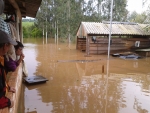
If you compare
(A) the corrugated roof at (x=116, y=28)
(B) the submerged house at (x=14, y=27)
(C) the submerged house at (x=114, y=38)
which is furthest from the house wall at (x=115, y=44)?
(B) the submerged house at (x=14, y=27)

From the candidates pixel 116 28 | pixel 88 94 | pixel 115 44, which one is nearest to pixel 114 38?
pixel 115 44

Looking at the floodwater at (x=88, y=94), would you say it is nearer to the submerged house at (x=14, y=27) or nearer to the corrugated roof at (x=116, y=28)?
the submerged house at (x=14, y=27)

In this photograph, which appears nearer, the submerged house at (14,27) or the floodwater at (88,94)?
the submerged house at (14,27)

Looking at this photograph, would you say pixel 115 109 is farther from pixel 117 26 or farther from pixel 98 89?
pixel 117 26

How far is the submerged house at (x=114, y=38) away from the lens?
14.8 meters

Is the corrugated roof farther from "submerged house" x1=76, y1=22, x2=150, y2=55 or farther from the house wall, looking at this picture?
→ the house wall

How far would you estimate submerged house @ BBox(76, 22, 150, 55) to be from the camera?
48.5 ft

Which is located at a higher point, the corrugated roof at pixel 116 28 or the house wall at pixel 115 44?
the corrugated roof at pixel 116 28

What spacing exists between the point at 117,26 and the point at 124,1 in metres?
16.6

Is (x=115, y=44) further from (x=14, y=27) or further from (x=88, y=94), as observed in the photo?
(x=14, y=27)

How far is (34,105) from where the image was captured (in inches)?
191

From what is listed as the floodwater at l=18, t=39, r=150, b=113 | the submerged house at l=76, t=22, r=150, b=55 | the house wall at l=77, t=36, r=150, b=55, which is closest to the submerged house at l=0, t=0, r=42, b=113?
the floodwater at l=18, t=39, r=150, b=113

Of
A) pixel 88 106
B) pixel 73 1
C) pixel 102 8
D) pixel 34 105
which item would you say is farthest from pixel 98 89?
pixel 102 8

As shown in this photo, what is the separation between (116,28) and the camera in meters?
15.7
